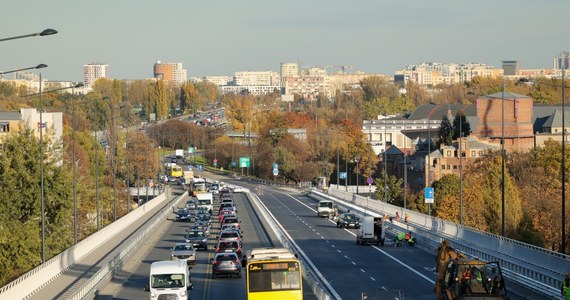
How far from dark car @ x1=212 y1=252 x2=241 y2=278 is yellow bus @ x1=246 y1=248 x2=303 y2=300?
14.2 meters

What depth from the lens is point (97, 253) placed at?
57469mm

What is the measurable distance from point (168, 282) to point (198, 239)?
27.9m

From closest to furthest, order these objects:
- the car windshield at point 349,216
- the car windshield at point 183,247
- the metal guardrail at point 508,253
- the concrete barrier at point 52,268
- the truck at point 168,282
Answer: the truck at point 168,282, the concrete barrier at point 52,268, the metal guardrail at point 508,253, the car windshield at point 183,247, the car windshield at point 349,216

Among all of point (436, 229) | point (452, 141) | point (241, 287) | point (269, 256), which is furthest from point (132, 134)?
point (269, 256)

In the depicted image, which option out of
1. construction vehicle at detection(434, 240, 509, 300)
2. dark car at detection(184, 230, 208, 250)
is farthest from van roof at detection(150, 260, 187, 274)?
dark car at detection(184, 230, 208, 250)

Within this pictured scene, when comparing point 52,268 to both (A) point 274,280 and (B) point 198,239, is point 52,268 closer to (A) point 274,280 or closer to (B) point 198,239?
(A) point 274,280

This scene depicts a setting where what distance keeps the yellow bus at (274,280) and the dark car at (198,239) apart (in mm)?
30167

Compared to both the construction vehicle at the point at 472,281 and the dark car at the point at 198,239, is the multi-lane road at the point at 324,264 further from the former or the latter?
the construction vehicle at the point at 472,281

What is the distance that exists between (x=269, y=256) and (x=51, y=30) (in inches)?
329

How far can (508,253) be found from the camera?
4775 cm

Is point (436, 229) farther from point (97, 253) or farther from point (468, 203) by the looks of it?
point (468, 203)

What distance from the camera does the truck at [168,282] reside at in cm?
3504

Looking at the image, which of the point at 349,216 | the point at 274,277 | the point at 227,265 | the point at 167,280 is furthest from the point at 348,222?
the point at 274,277

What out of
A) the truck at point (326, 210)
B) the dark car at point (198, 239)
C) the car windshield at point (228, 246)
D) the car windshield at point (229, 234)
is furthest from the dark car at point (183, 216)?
the car windshield at point (228, 246)
